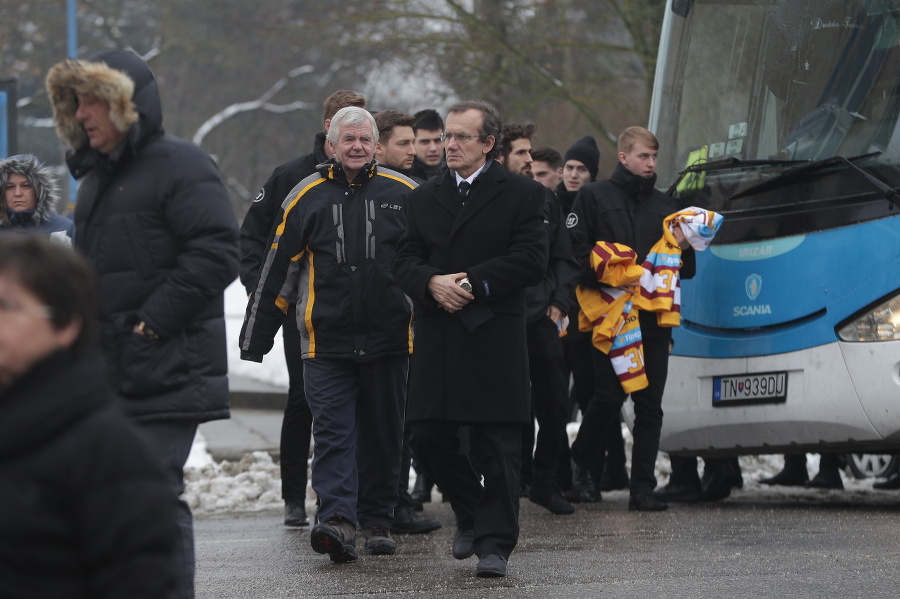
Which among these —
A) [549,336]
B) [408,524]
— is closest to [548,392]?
[549,336]

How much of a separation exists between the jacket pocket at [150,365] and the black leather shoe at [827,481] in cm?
641

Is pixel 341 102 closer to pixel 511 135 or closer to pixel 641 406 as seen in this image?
pixel 511 135

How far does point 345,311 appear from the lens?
7.03m

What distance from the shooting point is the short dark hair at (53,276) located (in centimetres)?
277

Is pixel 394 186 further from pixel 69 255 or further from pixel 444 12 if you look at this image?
pixel 444 12

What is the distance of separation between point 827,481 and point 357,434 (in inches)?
164

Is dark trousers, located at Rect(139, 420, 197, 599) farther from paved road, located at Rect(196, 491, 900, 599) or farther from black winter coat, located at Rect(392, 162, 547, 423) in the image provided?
black winter coat, located at Rect(392, 162, 547, 423)

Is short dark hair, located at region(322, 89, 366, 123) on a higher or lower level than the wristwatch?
higher

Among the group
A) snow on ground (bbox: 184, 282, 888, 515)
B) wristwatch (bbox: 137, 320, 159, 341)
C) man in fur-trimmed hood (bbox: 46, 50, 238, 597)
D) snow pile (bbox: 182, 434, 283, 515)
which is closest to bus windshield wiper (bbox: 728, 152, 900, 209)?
snow on ground (bbox: 184, 282, 888, 515)

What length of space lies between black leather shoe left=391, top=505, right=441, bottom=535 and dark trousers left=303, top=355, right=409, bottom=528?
839mm

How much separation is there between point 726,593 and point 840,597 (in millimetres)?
416

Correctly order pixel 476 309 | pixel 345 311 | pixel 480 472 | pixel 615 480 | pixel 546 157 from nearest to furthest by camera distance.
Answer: pixel 476 309
pixel 480 472
pixel 345 311
pixel 546 157
pixel 615 480

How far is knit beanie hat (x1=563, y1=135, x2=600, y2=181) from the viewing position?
991 cm

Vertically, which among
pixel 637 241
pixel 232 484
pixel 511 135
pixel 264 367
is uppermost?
pixel 511 135
